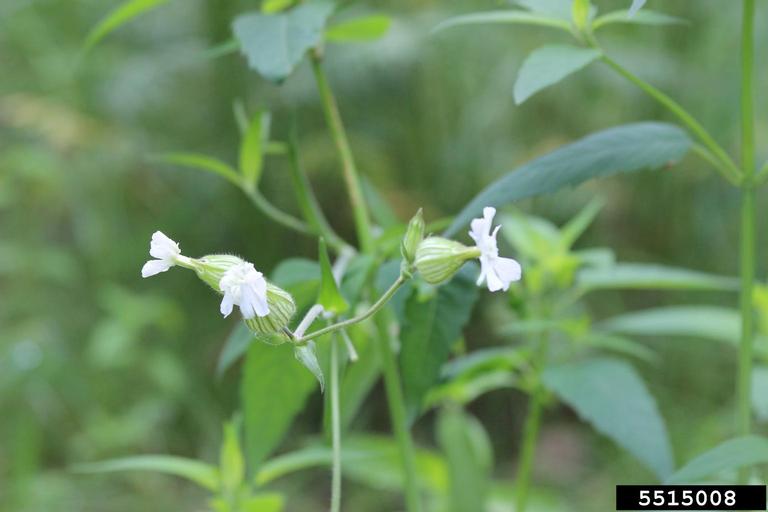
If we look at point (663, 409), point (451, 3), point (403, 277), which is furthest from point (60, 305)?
point (403, 277)

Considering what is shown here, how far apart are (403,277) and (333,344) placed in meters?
0.08

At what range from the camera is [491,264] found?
34 cm

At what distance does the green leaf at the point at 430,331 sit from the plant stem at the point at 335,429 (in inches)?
2.0

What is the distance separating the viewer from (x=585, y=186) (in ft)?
5.00

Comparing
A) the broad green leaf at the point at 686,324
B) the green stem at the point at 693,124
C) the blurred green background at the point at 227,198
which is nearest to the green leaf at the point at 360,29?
the green stem at the point at 693,124

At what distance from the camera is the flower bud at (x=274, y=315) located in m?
0.35

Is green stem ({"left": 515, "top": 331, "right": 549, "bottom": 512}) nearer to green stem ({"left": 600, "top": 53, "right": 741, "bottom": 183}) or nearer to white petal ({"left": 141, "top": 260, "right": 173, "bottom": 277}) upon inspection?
green stem ({"left": 600, "top": 53, "right": 741, "bottom": 183})

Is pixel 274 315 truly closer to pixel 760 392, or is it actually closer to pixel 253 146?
pixel 253 146

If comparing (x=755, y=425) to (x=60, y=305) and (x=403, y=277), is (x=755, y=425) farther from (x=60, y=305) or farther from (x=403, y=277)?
(x=60, y=305)

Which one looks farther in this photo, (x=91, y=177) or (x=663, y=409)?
(x=91, y=177)

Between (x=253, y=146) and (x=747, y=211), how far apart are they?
28 centimetres

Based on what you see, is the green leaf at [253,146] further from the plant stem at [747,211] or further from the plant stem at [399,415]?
the plant stem at [747,211]

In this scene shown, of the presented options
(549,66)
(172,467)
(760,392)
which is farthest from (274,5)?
(760,392)

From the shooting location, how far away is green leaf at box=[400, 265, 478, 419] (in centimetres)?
46
